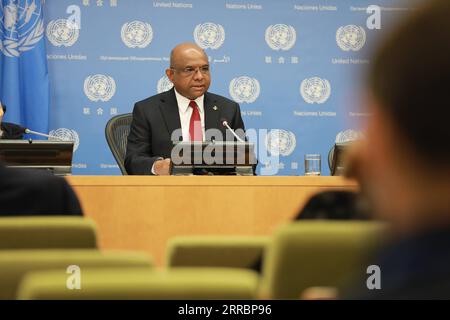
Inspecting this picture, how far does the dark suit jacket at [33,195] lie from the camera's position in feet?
6.16

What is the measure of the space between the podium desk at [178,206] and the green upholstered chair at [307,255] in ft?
6.56

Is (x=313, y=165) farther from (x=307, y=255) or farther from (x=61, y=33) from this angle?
(x=307, y=255)

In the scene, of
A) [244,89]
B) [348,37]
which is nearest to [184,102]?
[244,89]

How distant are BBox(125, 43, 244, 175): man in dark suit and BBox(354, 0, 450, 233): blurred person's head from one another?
4.01 meters

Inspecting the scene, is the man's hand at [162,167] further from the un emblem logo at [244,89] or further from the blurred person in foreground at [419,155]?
the blurred person in foreground at [419,155]

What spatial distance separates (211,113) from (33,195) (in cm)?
312

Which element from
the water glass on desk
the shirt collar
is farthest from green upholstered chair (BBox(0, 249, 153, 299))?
the shirt collar

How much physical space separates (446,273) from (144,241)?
2.56 metres

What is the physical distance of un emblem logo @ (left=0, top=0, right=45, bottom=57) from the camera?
247 inches

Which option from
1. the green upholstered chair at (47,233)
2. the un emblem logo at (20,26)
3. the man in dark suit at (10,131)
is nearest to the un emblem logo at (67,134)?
the un emblem logo at (20,26)

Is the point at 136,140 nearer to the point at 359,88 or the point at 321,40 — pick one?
the point at 321,40
